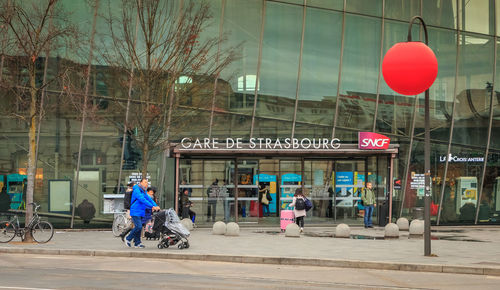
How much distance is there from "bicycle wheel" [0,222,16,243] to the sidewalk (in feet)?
0.77

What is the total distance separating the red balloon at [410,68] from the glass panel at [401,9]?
15.0 metres

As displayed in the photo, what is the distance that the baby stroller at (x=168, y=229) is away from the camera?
1933cm

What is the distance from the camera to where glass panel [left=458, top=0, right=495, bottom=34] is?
3241 cm

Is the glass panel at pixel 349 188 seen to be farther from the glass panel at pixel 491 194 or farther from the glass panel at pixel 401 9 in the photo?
the glass panel at pixel 401 9

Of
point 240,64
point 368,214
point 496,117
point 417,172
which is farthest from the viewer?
point 496,117

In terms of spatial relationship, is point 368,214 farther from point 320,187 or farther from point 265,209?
point 265,209

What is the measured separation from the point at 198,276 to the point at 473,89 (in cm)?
2171

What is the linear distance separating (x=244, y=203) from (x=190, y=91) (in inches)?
206

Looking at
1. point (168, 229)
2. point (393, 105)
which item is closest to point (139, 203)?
point (168, 229)

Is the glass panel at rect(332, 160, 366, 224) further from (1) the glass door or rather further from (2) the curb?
(2) the curb

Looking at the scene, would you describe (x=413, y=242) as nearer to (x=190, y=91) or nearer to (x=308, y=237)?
(x=308, y=237)

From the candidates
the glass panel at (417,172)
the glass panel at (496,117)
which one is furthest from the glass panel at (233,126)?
the glass panel at (496,117)

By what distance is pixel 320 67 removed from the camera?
102 feet

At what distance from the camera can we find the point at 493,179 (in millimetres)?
32438
